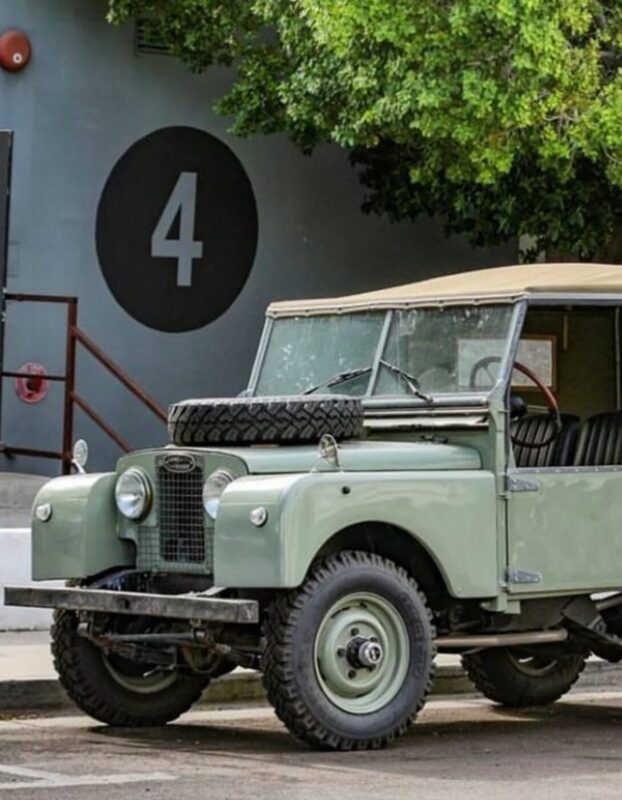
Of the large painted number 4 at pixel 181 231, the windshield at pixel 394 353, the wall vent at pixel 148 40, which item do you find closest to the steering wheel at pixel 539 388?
the windshield at pixel 394 353

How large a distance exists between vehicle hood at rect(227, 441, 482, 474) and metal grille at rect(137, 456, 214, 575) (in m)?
0.30

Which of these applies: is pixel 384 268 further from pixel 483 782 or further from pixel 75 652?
pixel 483 782

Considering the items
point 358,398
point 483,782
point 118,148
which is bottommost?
point 483,782

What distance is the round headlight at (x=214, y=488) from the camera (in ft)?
34.1

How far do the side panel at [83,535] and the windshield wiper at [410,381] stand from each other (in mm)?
1493

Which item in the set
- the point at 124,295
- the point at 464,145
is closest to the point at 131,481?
the point at 464,145

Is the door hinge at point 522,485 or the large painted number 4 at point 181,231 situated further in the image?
the large painted number 4 at point 181,231

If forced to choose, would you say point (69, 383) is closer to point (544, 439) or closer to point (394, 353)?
point (394, 353)

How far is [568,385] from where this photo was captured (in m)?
12.4

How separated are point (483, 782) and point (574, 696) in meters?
3.89

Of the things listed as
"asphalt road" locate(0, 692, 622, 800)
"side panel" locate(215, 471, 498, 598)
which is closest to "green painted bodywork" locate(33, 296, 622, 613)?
"side panel" locate(215, 471, 498, 598)

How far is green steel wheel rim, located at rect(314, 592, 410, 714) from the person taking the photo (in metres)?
10.1

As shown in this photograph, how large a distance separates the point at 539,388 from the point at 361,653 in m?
2.14

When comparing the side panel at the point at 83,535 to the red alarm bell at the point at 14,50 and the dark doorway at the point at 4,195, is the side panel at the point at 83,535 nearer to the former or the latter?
the dark doorway at the point at 4,195
